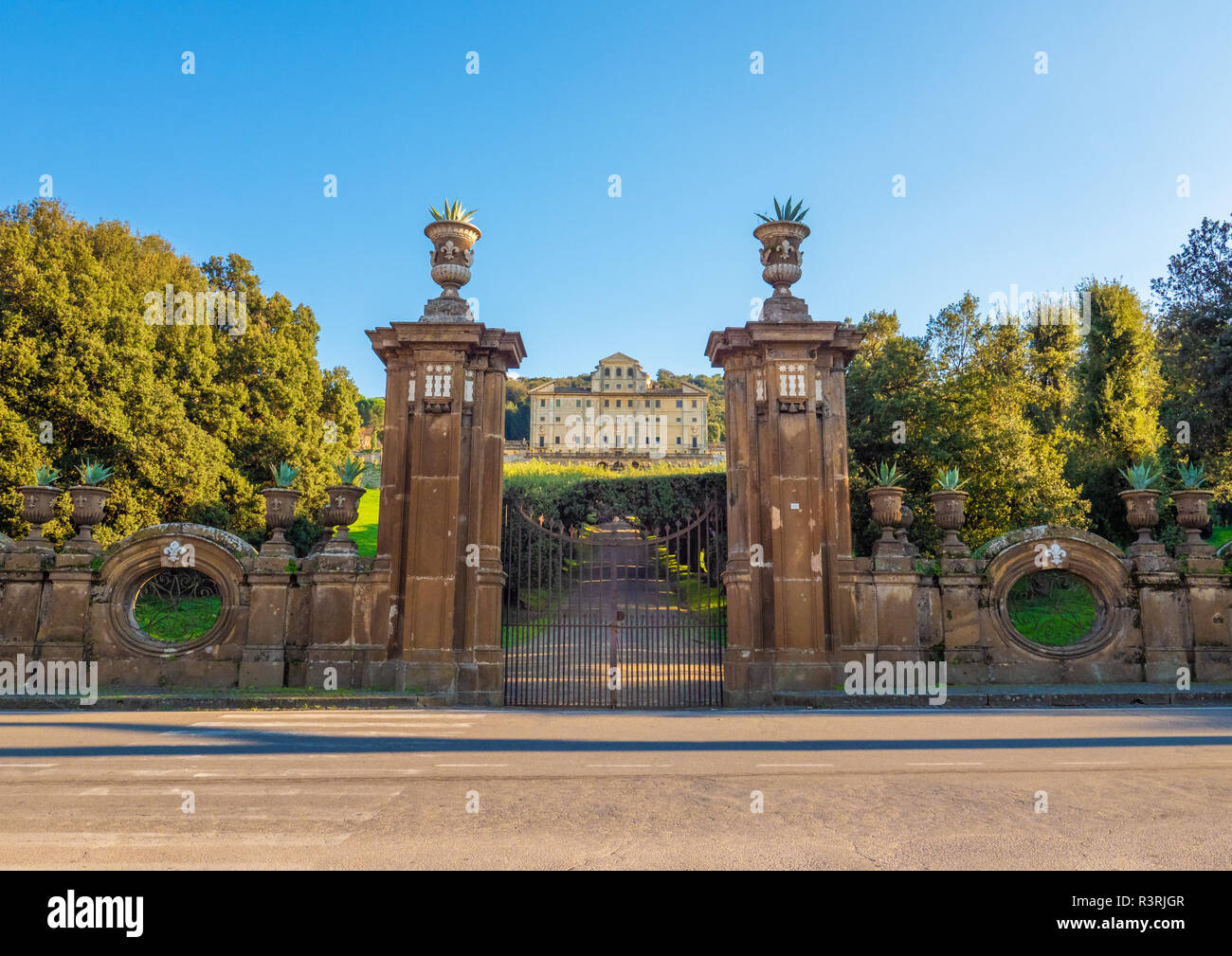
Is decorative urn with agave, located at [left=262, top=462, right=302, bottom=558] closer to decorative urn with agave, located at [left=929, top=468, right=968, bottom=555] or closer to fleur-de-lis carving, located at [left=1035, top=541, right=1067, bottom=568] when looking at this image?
decorative urn with agave, located at [left=929, top=468, right=968, bottom=555]

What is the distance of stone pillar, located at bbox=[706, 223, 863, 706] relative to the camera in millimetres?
12633

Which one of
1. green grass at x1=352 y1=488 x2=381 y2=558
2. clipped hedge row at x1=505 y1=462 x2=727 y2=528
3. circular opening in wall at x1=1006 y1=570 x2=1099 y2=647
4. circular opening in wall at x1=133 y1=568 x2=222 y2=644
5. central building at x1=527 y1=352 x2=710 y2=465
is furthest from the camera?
central building at x1=527 y1=352 x2=710 y2=465

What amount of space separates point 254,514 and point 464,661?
22042 mm

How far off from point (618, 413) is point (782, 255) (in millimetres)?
99330

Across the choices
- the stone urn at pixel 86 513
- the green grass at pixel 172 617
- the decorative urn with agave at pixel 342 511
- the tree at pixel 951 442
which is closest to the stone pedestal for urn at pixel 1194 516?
the tree at pixel 951 442

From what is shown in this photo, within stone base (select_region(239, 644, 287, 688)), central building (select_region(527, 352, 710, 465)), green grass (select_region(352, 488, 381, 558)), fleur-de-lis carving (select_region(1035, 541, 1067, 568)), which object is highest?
central building (select_region(527, 352, 710, 465))

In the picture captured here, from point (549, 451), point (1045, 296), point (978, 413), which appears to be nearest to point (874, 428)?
point (978, 413)

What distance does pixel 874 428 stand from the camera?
89.2ft

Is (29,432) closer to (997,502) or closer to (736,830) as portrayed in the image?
(736,830)

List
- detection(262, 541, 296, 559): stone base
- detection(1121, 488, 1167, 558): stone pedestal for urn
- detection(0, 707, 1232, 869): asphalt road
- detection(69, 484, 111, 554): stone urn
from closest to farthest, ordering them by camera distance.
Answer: detection(0, 707, 1232, 869): asphalt road, detection(262, 541, 296, 559): stone base, detection(69, 484, 111, 554): stone urn, detection(1121, 488, 1167, 558): stone pedestal for urn

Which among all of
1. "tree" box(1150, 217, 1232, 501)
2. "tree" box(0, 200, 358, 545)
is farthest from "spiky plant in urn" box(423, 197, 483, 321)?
"tree" box(1150, 217, 1232, 501)

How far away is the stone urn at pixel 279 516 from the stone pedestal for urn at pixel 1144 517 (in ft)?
46.4

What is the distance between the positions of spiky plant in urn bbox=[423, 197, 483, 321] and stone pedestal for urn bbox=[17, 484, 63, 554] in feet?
23.6

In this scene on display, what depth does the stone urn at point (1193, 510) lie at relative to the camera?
13633 mm
